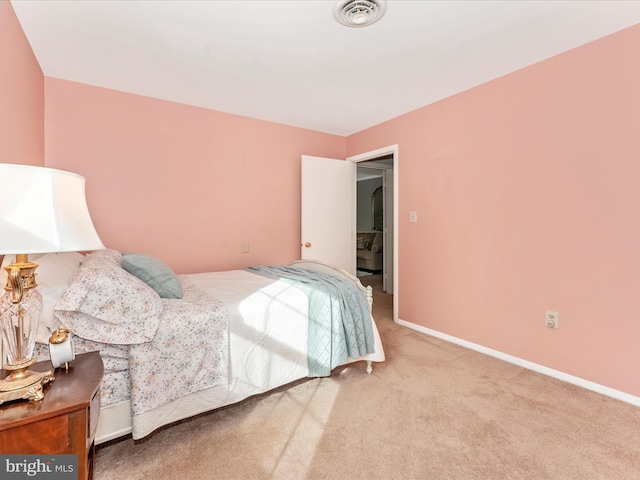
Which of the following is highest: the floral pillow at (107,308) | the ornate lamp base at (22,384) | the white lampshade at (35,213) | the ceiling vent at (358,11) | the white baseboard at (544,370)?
the ceiling vent at (358,11)

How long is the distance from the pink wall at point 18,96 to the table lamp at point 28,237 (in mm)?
1027

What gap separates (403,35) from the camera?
2086 millimetres

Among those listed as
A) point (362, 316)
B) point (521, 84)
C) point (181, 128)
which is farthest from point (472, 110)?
point (181, 128)

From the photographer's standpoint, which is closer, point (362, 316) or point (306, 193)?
point (362, 316)

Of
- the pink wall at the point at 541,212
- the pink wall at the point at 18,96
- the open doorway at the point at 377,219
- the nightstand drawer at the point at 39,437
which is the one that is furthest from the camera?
the open doorway at the point at 377,219

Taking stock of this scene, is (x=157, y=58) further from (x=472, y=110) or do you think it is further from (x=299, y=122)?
(x=472, y=110)

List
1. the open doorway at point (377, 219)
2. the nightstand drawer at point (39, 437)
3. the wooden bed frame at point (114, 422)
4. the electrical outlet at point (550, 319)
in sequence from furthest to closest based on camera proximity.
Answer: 1. the open doorway at point (377, 219)
2. the electrical outlet at point (550, 319)
3. the wooden bed frame at point (114, 422)
4. the nightstand drawer at point (39, 437)

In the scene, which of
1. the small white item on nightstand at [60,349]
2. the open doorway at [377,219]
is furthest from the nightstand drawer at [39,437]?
the open doorway at [377,219]

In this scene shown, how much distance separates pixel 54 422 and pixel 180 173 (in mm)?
2655

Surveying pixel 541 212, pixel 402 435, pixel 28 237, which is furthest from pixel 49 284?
pixel 541 212

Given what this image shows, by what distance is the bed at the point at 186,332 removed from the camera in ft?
4.75

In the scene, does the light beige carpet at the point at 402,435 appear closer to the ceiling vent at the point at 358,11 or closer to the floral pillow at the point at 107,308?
the floral pillow at the point at 107,308

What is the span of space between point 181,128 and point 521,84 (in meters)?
3.13

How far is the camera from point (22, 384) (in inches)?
39.2
